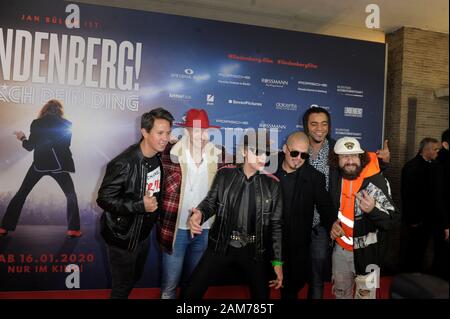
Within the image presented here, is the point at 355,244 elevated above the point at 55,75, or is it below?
below

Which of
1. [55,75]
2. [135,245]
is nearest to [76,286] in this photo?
[135,245]

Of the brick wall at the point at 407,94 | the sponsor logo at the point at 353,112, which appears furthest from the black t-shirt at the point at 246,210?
the brick wall at the point at 407,94

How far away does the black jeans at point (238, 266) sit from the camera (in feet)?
8.12

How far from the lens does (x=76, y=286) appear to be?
3506mm

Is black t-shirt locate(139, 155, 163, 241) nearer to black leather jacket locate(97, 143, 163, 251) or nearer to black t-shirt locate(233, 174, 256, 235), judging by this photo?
black leather jacket locate(97, 143, 163, 251)

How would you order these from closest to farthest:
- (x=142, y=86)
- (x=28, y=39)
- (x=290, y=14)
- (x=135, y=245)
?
(x=135, y=245) → (x=28, y=39) → (x=142, y=86) → (x=290, y=14)

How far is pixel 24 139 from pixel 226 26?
2220 mm

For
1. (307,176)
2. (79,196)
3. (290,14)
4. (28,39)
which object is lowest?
(79,196)

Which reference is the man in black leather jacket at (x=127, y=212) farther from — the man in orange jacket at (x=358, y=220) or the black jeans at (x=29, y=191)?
the man in orange jacket at (x=358, y=220)

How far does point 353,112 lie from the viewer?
14.0 ft

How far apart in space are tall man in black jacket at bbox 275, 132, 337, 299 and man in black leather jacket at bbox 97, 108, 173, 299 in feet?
3.17

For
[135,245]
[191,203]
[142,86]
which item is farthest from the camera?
[142,86]

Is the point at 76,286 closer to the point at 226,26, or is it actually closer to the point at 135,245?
the point at 135,245

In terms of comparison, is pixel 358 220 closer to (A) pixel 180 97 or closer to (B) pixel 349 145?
(B) pixel 349 145
